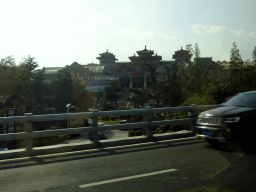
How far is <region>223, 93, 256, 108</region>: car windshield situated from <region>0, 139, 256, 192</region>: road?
47.5 inches

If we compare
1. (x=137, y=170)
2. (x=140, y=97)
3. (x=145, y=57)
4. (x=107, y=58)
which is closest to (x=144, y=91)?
(x=140, y=97)

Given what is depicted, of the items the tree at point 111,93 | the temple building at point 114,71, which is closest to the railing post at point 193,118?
the tree at point 111,93

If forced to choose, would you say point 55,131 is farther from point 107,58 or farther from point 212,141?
point 107,58

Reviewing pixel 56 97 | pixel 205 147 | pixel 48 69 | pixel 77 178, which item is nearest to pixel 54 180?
pixel 77 178

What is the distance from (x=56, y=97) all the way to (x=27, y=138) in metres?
52.1

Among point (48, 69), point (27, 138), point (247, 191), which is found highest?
point (48, 69)

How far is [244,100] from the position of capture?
930cm

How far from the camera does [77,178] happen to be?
5926 millimetres

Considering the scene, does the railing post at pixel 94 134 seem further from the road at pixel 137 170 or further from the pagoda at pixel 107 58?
the pagoda at pixel 107 58

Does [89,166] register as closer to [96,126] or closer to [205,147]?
[96,126]

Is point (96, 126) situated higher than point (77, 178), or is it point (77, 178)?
point (96, 126)

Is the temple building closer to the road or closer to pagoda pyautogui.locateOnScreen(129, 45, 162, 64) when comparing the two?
pagoda pyautogui.locateOnScreen(129, 45, 162, 64)

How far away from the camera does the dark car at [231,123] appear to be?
820cm

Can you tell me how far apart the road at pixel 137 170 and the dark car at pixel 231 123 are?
0.39 m
